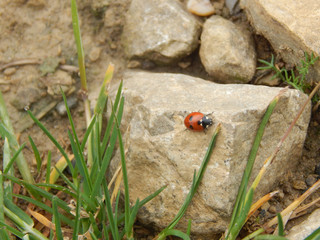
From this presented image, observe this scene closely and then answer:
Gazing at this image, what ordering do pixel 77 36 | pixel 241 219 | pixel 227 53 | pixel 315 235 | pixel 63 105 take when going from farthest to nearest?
pixel 63 105 < pixel 227 53 < pixel 77 36 < pixel 241 219 < pixel 315 235

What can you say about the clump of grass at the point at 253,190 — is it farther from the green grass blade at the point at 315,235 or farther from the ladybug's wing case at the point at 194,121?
the ladybug's wing case at the point at 194,121

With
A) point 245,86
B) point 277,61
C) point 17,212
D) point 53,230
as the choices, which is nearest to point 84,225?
point 53,230

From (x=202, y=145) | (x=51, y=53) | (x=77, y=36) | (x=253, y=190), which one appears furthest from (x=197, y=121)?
(x=51, y=53)

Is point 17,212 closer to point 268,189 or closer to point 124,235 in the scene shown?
point 124,235

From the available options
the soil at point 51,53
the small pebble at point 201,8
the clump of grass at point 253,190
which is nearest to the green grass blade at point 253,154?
the clump of grass at point 253,190

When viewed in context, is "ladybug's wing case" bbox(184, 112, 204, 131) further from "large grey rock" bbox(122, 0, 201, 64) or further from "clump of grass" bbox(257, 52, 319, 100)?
"large grey rock" bbox(122, 0, 201, 64)

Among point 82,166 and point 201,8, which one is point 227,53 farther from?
point 82,166
